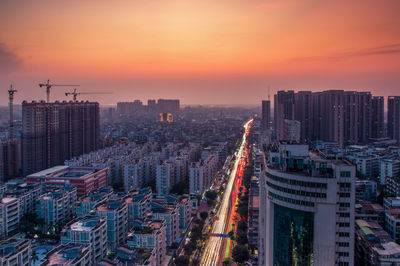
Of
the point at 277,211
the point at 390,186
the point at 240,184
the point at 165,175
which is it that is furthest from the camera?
the point at 240,184

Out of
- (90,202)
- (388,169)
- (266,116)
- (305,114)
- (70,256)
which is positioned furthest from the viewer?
(266,116)

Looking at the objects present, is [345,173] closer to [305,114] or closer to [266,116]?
[305,114]

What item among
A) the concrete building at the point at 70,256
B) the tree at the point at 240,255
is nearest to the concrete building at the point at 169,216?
the tree at the point at 240,255

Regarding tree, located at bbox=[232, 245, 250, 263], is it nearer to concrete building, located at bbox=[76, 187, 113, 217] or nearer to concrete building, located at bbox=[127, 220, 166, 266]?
concrete building, located at bbox=[127, 220, 166, 266]

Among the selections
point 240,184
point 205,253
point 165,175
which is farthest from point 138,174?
point 205,253

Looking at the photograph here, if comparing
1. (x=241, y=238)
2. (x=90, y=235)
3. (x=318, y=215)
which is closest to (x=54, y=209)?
(x=90, y=235)

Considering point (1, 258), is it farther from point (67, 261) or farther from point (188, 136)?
point (188, 136)
